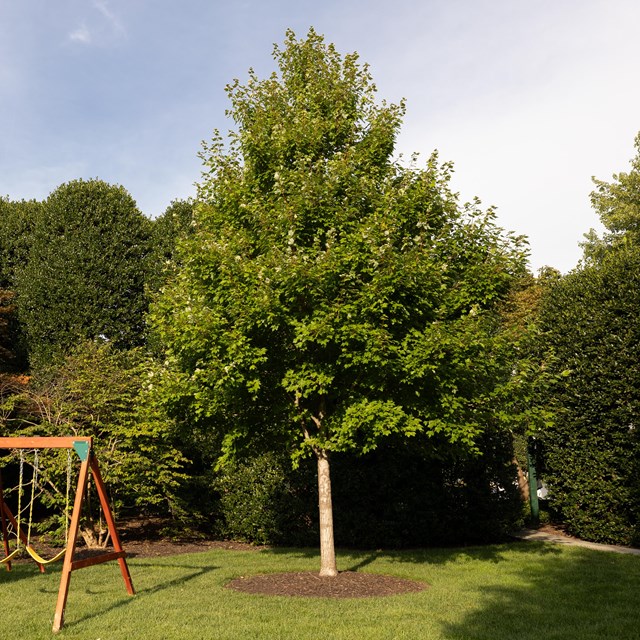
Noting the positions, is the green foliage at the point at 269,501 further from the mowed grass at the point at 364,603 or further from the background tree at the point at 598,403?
the background tree at the point at 598,403

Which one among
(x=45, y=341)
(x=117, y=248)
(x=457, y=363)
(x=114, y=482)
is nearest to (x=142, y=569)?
(x=114, y=482)

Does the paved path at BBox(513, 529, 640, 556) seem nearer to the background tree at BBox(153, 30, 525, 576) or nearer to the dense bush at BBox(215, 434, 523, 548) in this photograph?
the dense bush at BBox(215, 434, 523, 548)

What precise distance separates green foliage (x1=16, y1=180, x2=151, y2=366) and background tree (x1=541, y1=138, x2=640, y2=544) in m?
15.5

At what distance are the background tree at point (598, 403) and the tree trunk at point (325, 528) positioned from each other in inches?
222

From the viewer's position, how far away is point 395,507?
14266 mm

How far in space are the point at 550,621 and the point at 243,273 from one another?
640 centimetres

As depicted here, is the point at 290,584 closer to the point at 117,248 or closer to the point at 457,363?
the point at 457,363

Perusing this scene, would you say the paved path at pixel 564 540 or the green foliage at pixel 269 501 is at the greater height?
the green foliage at pixel 269 501

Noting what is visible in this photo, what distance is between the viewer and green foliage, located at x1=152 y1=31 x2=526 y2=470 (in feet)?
30.0

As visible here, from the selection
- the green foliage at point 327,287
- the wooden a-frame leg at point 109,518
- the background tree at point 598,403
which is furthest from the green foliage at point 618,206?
the wooden a-frame leg at point 109,518

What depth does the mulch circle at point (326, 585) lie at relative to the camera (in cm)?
927

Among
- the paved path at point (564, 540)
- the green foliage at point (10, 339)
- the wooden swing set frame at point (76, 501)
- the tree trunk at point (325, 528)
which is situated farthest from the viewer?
the green foliage at point (10, 339)

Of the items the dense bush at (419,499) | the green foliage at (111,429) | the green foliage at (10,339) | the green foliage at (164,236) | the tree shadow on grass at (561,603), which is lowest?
the tree shadow on grass at (561,603)

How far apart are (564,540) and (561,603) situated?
6432mm
